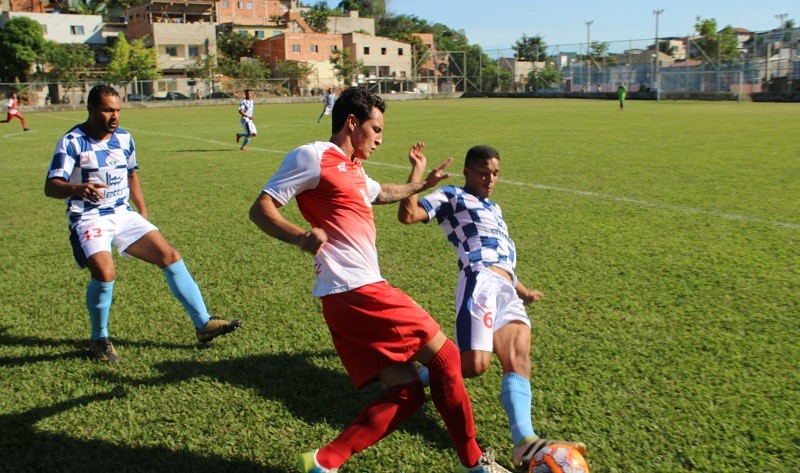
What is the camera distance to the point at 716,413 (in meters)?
3.98

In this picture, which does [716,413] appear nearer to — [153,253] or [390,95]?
[153,253]

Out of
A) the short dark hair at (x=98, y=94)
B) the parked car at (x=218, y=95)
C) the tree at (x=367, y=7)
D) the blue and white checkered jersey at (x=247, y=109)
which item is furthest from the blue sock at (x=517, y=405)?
the tree at (x=367, y=7)

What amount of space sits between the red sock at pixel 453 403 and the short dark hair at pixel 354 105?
1.23m

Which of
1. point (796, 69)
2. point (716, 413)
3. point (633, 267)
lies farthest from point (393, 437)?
A: point (796, 69)

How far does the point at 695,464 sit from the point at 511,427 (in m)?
0.92

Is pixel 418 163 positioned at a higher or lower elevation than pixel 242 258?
higher

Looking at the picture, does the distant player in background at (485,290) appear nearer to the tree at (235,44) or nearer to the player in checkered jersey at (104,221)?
the player in checkered jersey at (104,221)

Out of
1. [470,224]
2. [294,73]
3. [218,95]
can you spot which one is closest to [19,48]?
[218,95]

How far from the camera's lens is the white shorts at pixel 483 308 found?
13.5 feet

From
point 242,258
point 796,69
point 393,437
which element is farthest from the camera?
point 796,69

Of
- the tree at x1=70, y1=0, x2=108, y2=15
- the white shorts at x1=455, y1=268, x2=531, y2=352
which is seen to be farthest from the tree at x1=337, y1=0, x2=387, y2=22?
the white shorts at x1=455, y1=268, x2=531, y2=352

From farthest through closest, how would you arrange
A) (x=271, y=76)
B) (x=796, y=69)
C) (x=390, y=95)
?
(x=271, y=76) < (x=390, y=95) < (x=796, y=69)

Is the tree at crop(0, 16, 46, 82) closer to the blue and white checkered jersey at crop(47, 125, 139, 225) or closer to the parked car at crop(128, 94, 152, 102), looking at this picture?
the parked car at crop(128, 94, 152, 102)

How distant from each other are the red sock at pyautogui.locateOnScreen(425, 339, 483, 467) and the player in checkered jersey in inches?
98.4
